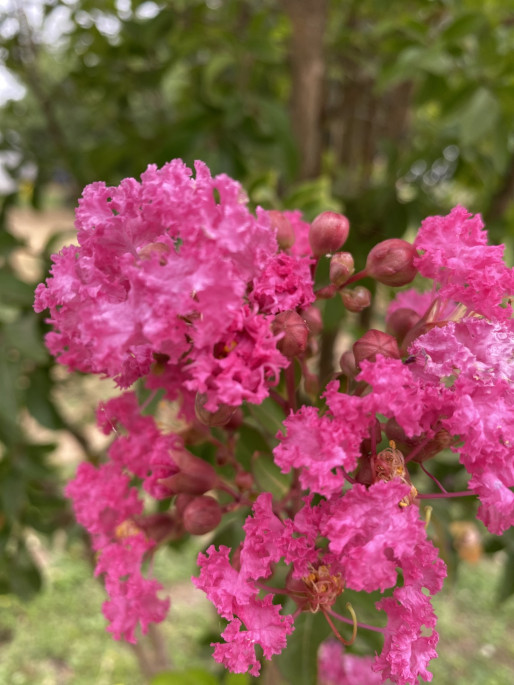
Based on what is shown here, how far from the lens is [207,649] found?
1.42 m

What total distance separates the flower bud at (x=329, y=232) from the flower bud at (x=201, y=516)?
24cm

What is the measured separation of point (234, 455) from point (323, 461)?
A: 0.81ft

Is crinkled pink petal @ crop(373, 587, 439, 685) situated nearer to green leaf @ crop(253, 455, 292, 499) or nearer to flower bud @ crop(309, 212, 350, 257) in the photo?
green leaf @ crop(253, 455, 292, 499)

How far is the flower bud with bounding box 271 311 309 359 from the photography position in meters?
0.48

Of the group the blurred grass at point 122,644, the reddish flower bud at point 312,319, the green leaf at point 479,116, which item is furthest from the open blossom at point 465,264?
the blurred grass at point 122,644

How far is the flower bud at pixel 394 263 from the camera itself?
557 mm

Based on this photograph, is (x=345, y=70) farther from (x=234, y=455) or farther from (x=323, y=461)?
(x=323, y=461)

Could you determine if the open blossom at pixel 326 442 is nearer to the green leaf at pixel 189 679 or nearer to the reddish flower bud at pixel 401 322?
the reddish flower bud at pixel 401 322

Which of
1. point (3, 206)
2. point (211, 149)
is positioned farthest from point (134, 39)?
point (3, 206)

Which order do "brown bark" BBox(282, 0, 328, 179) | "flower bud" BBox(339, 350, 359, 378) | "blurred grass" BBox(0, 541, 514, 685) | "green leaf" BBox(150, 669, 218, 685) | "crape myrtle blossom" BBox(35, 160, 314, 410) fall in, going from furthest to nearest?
"blurred grass" BBox(0, 541, 514, 685) → "brown bark" BBox(282, 0, 328, 179) → "green leaf" BBox(150, 669, 218, 685) → "flower bud" BBox(339, 350, 359, 378) → "crape myrtle blossom" BBox(35, 160, 314, 410)

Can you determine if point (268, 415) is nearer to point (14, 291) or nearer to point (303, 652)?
point (303, 652)

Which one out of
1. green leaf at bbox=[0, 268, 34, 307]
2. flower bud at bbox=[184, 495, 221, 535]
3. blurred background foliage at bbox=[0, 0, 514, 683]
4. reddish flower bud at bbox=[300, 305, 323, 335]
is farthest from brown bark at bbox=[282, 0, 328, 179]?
flower bud at bbox=[184, 495, 221, 535]

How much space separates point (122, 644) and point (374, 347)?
1753 mm

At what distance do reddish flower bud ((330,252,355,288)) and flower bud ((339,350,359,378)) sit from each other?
0.06m
